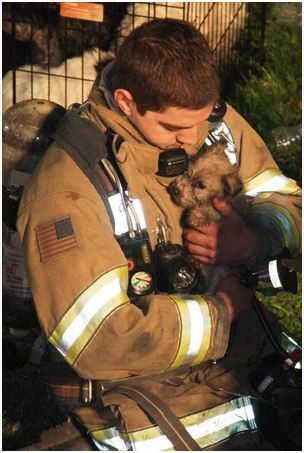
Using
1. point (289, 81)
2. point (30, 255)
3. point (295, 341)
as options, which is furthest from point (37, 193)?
point (289, 81)

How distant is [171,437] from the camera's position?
3.78 metres

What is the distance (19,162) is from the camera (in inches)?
180

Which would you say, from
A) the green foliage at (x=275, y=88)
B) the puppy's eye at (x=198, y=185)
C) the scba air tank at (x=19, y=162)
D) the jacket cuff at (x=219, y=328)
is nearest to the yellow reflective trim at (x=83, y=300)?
the jacket cuff at (x=219, y=328)

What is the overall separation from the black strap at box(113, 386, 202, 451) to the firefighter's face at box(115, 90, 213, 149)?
1055 millimetres

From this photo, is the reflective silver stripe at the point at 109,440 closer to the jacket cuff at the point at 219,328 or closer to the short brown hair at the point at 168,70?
the jacket cuff at the point at 219,328

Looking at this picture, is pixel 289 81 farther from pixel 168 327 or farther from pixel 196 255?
pixel 168 327

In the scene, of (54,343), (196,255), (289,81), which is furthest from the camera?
(289,81)

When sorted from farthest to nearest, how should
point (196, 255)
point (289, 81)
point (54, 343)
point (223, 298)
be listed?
point (289, 81), point (196, 255), point (223, 298), point (54, 343)

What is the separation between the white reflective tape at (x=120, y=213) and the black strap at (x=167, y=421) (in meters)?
0.67

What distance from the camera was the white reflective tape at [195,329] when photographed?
3.72 meters

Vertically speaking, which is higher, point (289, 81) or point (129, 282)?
point (129, 282)

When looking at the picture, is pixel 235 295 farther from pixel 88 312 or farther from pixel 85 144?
pixel 85 144

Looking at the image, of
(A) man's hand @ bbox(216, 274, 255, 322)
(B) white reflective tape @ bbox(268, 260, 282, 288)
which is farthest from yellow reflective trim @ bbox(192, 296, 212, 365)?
(B) white reflective tape @ bbox(268, 260, 282, 288)

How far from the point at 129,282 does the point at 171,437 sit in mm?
654
